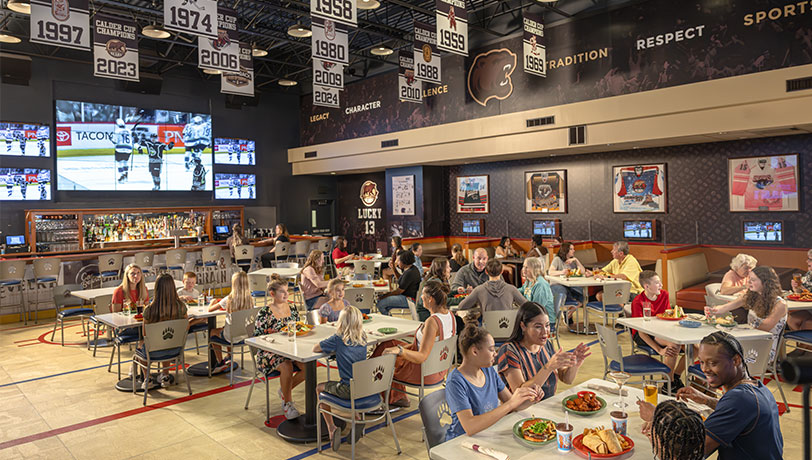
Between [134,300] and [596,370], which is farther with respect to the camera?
[134,300]

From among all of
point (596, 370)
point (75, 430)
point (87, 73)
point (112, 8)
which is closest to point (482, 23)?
point (112, 8)

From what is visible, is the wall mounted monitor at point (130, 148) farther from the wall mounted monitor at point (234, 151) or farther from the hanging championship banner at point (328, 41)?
the hanging championship banner at point (328, 41)

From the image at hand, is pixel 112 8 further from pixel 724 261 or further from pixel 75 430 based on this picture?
pixel 724 261

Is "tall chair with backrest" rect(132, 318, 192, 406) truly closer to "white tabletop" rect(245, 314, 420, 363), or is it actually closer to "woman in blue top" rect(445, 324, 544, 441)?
"white tabletop" rect(245, 314, 420, 363)

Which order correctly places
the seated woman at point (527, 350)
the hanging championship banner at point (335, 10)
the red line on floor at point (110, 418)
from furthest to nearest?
1. the hanging championship banner at point (335, 10)
2. the red line on floor at point (110, 418)
3. the seated woman at point (527, 350)

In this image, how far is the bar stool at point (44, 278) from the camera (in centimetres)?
1004

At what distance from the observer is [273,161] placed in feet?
60.2

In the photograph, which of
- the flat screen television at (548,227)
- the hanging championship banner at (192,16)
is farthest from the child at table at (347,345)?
the flat screen television at (548,227)

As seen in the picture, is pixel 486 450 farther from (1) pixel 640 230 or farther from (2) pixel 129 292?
(1) pixel 640 230

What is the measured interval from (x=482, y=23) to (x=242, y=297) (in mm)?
9821

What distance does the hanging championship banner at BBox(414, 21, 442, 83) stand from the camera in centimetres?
1041

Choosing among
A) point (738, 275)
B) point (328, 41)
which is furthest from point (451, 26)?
point (738, 275)

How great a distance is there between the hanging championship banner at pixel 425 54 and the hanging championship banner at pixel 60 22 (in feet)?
18.5

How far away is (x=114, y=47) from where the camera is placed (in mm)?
9039
